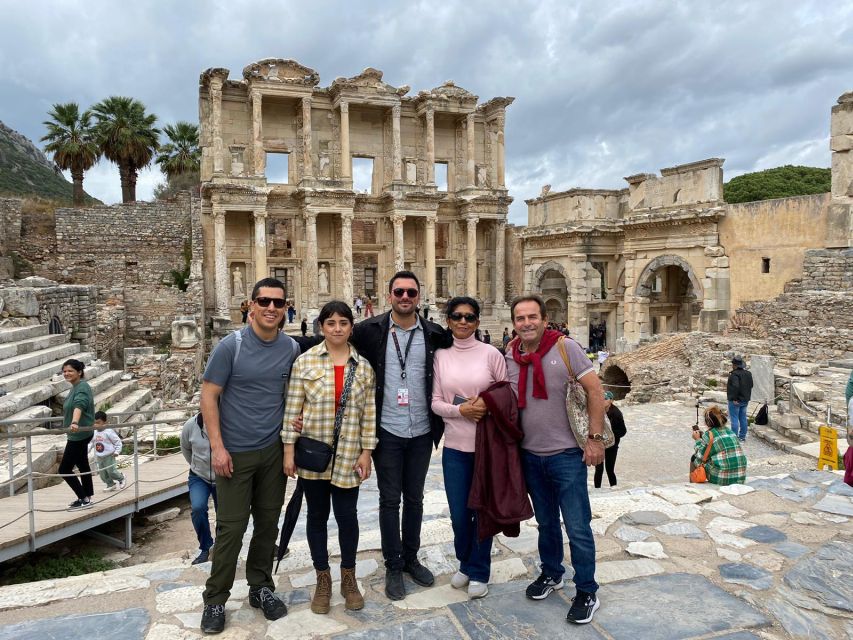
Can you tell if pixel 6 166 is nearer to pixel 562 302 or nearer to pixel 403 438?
pixel 562 302

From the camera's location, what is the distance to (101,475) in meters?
7.63

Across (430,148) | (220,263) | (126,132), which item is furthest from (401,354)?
(126,132)

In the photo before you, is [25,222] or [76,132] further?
[76,132]

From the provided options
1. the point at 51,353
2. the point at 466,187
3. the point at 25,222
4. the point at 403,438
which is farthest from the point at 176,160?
the point at 403,438

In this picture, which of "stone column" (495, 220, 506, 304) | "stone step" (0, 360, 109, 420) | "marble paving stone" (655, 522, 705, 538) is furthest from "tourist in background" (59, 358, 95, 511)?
"stone column" (495, 220, 506, 304)

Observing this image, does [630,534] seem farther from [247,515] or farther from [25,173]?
[25,173]

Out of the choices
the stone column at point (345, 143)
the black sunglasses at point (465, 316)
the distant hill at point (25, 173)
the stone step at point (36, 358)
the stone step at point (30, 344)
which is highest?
the distant hill at point (25, 173)

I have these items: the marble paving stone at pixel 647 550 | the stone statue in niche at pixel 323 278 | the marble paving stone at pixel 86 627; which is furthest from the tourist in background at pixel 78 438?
the stone statue in niche at pixel 323 278

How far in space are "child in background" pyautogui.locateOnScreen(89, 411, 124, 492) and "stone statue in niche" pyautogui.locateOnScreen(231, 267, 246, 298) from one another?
22.1 meters

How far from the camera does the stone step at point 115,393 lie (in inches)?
471

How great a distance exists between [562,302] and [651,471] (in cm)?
2222

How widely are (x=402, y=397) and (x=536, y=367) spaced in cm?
85

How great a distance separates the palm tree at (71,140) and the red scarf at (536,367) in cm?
3628

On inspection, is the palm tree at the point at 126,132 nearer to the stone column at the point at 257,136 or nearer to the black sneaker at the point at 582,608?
the stone column at the point at 257,136
